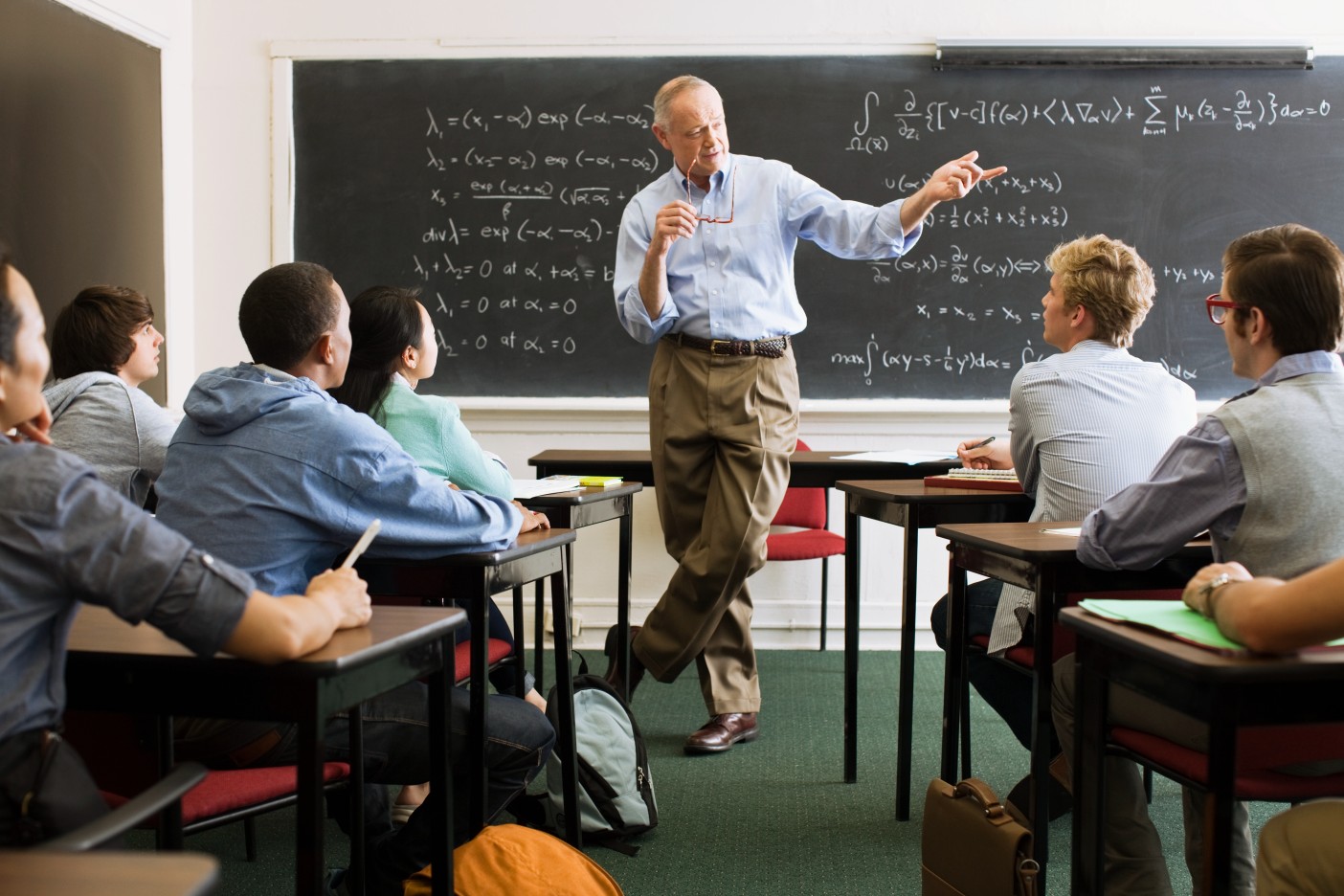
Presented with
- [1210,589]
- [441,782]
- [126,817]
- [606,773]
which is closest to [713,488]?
[606,773]

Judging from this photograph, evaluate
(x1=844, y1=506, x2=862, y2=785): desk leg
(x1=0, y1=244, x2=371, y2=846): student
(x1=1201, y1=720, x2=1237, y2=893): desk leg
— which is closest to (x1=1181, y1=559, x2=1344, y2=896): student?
(x1=1201, y1=720, x2=1237, y2=893): desk leg

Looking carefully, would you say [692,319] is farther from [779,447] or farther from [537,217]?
[537,217]

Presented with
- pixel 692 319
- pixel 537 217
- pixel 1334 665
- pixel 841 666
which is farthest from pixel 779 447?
pixel 1334 665

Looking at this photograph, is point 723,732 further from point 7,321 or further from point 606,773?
point 7,321

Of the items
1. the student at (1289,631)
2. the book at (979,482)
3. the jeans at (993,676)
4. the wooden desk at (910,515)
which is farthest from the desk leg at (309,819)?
the book at (979,482)

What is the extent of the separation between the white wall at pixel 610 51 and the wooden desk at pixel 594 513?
3.78 ft

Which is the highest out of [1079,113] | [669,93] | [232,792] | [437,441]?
[1079,113]

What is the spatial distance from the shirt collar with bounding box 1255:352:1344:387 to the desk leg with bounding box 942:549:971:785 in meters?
0.78

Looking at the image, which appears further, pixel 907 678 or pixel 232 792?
pixel 907 678

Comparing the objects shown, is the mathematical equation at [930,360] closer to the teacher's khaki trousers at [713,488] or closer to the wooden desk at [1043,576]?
the teacher's khaki trousers at [713,488]

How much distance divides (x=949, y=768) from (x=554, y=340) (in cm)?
264

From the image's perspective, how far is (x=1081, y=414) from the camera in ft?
8.13

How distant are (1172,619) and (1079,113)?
3598 millimetres

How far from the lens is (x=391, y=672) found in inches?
52.2
